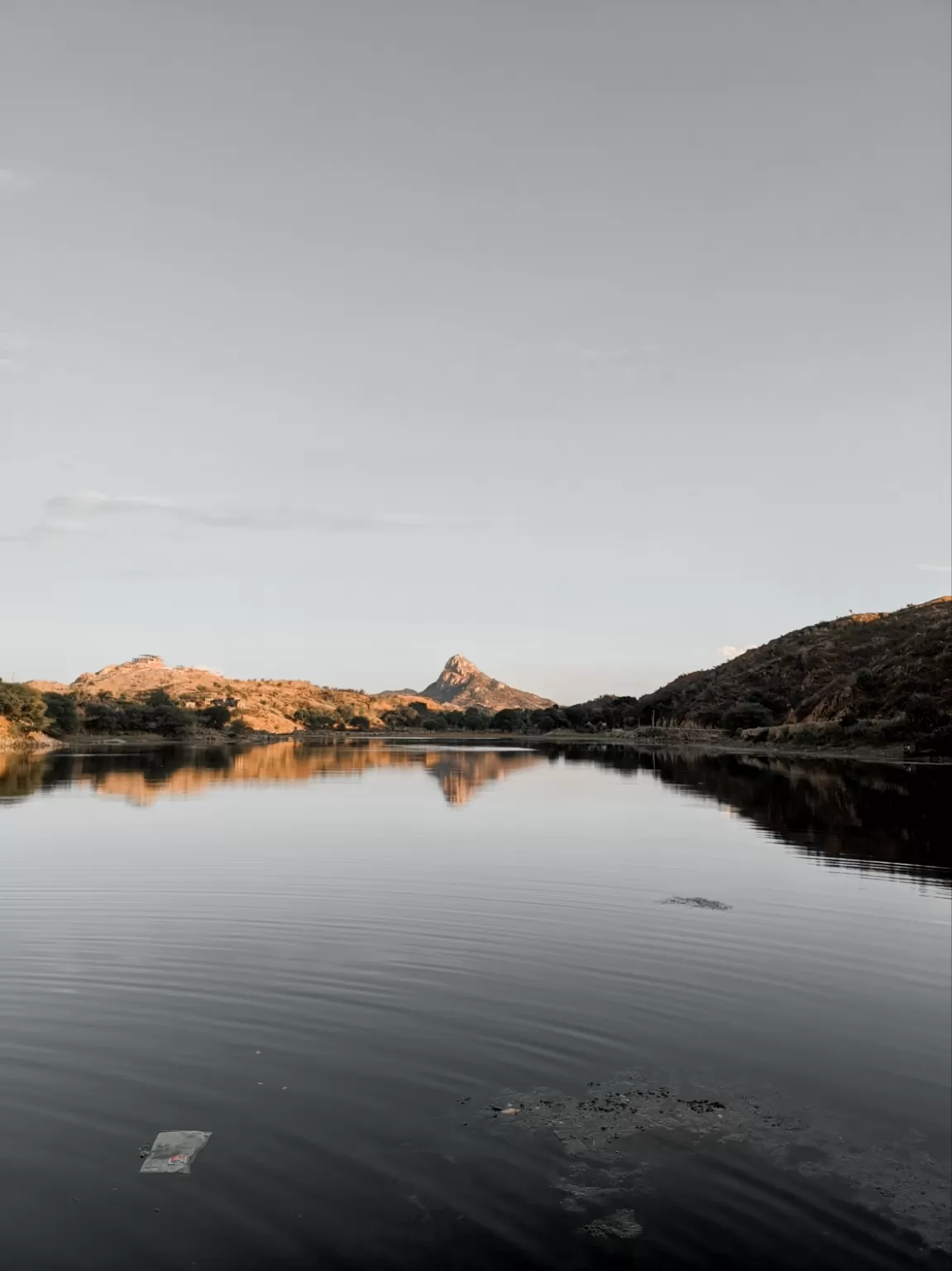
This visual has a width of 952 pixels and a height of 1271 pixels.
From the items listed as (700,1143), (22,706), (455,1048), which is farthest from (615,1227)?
(22,706)

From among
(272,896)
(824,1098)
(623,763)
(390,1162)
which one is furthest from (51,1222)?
(623,763)

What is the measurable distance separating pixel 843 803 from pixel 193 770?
74800mm

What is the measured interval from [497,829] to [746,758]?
298ft

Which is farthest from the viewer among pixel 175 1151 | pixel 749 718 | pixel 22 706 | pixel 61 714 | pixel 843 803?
pixel 749 718

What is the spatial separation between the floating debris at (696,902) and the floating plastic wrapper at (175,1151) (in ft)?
67.8

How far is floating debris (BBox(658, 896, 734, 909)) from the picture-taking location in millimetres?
29594

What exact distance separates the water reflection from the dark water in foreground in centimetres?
339

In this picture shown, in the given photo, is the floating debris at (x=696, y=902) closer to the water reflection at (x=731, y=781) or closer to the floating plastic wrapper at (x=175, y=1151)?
the water reflection at (x=731, y=781)

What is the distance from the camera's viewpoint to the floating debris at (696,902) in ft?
97.1

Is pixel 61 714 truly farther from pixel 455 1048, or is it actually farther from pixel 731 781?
pixel 455 1048

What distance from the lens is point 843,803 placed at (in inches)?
2430

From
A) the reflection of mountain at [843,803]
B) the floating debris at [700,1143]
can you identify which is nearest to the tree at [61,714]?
the reflection of mountain at [843,803]

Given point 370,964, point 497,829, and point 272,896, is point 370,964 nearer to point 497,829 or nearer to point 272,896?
point 272,896

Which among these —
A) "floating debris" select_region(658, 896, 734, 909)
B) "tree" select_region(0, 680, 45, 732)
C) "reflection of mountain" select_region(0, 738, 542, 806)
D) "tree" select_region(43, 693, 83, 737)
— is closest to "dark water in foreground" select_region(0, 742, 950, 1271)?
"floating debris" select_region(658, 896, 734, 909)
